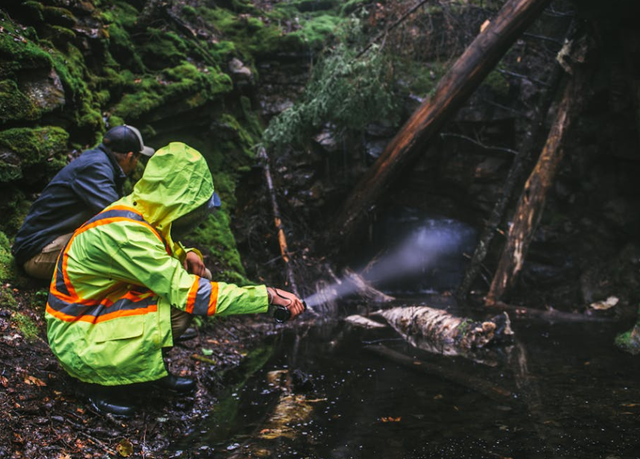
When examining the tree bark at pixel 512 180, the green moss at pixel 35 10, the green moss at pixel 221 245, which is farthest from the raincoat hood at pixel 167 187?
the tree bark at pixel 512 180

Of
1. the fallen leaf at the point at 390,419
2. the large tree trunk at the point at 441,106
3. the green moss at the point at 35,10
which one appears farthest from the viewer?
the large tree trunk at the point at 441,106

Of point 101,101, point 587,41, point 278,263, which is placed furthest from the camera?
point 278,263

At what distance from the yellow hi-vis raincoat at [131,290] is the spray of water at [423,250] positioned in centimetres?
691

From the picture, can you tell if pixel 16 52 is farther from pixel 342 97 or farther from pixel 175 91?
pixel 342 97

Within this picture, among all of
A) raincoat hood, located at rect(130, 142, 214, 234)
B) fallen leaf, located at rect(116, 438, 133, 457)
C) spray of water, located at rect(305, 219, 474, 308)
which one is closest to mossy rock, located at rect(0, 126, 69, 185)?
raincoat hood, located at rect(130, 142, 214, 234)

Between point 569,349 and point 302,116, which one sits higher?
point 302,116

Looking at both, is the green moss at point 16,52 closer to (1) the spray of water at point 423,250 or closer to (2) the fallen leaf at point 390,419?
(2) the fallen leaf at point 390,419

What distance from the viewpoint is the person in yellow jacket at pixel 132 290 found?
2602mm

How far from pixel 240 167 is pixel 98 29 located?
2960mm

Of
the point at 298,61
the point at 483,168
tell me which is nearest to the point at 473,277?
the point at 483,168

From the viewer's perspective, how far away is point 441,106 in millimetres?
7613

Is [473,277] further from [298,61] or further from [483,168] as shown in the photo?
[298,61]

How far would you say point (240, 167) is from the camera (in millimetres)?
7801

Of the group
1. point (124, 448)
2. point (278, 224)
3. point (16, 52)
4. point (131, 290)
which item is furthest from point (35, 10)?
point (124, 448)
